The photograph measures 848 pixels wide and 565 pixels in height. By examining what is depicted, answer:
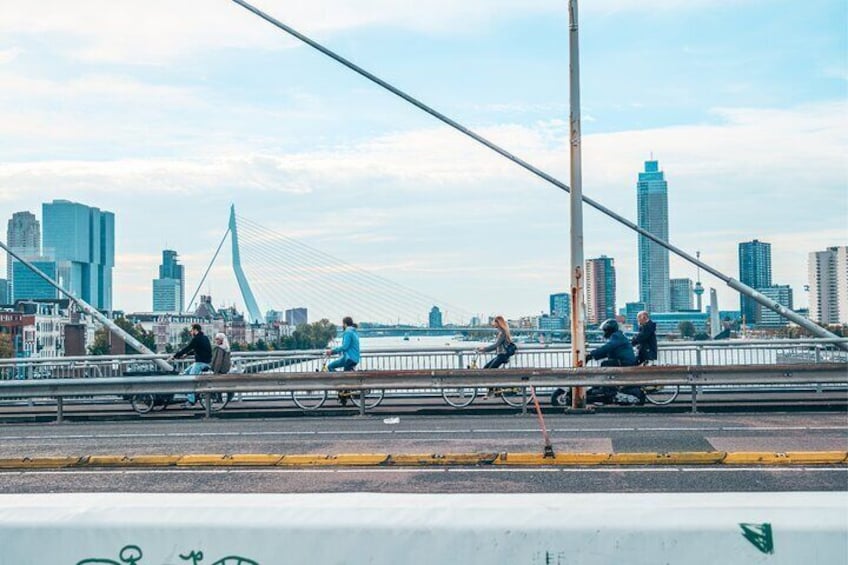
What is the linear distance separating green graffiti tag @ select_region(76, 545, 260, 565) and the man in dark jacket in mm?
15204

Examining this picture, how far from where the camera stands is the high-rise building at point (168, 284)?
6005 inches

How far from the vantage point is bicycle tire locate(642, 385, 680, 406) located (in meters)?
18.5

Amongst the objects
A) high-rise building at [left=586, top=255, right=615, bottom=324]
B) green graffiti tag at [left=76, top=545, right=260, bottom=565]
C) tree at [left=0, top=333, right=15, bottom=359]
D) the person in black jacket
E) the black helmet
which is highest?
high-rise building at [left=586, top=255, right=615, bottom=324]

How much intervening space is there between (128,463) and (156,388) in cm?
633

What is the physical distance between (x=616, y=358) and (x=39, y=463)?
10.1 metres

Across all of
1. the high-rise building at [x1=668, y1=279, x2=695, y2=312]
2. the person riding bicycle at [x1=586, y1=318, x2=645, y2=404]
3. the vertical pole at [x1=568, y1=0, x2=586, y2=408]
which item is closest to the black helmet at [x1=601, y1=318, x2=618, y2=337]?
the person riding bicycle at [x1=586, y1=318, x2=645, y2=404]

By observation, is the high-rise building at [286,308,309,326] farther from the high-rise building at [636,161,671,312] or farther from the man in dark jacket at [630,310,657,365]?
the man in dark jacket at [630,310,657,365]

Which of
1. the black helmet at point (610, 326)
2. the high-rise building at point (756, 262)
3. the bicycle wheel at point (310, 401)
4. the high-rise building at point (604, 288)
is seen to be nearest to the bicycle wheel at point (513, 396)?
the black helmet at point (610, 326)

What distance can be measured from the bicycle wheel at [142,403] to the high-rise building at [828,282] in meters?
38.9

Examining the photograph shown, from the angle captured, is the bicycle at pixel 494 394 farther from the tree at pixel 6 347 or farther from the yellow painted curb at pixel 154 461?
the tree at pixel 6 347

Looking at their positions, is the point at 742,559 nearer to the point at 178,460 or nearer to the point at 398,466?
the point at 398,466

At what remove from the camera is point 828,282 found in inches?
2152

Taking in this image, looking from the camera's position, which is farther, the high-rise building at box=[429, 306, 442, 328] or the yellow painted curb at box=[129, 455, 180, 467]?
the high-rise building at box=[429, 306, 442, 328]

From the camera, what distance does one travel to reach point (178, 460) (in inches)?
468
